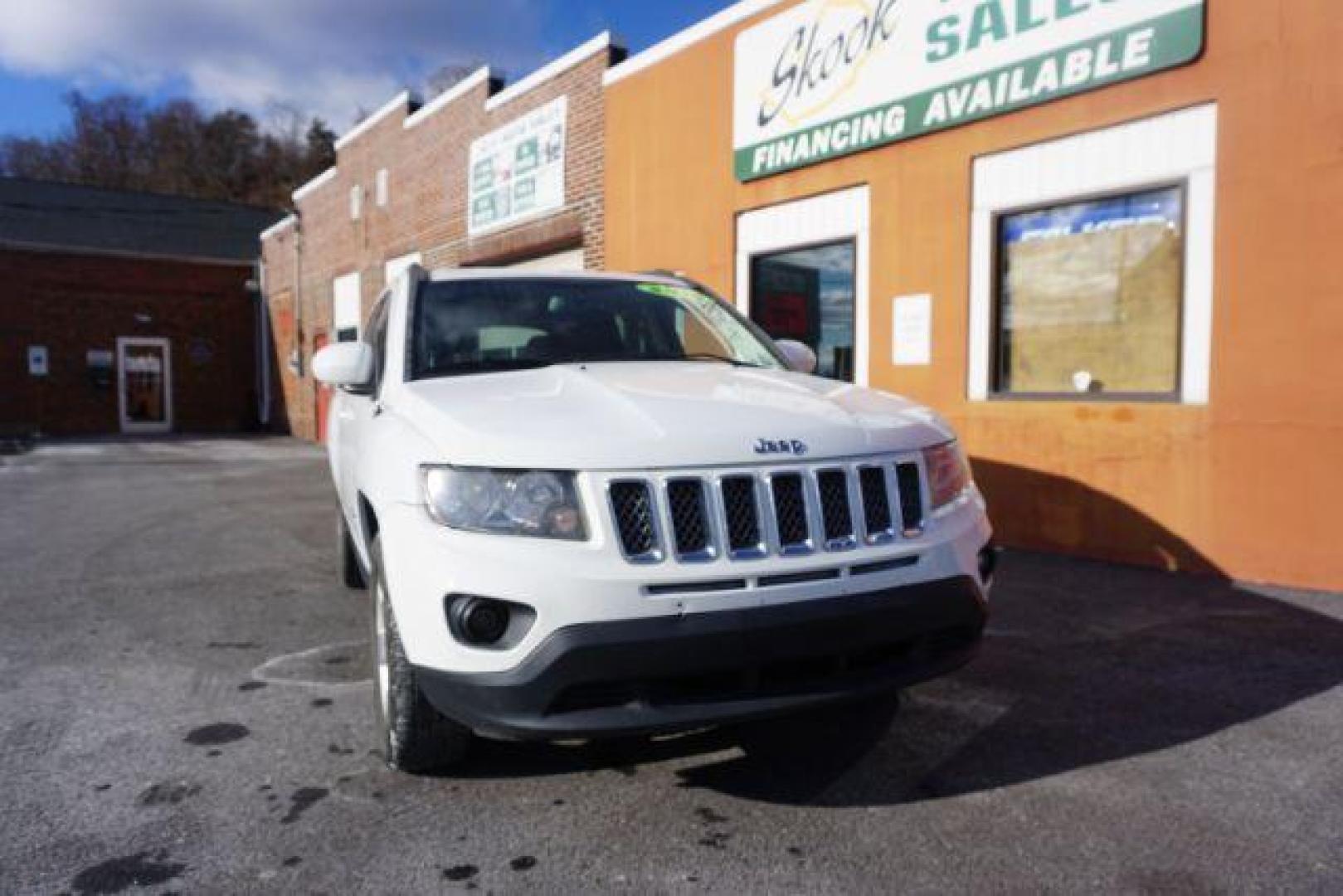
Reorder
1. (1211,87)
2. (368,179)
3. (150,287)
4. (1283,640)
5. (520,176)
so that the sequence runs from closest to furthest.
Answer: (1283,640) < (1211,87) < (520,176) < (368,179) < (150,287)

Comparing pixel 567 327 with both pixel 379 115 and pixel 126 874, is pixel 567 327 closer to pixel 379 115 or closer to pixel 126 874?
pixel 126 874

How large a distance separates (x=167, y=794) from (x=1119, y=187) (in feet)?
20.6

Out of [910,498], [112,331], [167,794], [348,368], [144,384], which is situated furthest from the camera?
[144,384]

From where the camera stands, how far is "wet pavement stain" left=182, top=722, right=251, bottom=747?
10.7 feet

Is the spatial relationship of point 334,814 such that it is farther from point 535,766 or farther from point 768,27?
point 768,27

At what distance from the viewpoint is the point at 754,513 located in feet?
7.99

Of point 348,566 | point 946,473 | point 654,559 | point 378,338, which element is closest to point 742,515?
point 654,559

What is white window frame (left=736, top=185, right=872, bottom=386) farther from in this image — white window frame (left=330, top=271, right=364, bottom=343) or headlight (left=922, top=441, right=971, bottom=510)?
white window frame (left=330, top=271, right=364, bottom=343)

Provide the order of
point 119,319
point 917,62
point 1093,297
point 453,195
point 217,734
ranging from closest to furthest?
point 217,734
point 1093,297
point 917,62
point 453,195
point 119,319

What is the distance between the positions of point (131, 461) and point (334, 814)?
49.1 ft

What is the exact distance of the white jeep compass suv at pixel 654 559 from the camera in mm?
2289

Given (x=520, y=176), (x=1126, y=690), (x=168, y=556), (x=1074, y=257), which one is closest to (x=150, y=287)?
(x=520, y=176)

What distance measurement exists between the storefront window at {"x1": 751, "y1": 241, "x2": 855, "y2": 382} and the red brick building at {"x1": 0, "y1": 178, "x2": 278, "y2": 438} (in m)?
20.4

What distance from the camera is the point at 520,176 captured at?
1257 centimetres
